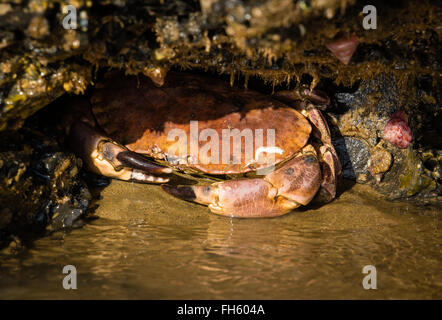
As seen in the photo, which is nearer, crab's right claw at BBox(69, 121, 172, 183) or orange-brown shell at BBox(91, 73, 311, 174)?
crab's right claw at BBox(69, 121, 172, 183)

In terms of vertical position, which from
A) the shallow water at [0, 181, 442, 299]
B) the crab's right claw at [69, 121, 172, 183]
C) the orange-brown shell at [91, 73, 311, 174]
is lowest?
the shallow water at [0, 181, 442, 299]

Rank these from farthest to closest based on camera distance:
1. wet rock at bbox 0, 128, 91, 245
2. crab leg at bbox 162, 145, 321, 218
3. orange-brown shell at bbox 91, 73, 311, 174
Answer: orange-brown shell at bbox 91, 73, 311, 174, crab leg at bbox 162, 145, 321, 218, wet rock at bbox 0, 128, 91, 245

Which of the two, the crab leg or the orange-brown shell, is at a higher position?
the orange-brown shell

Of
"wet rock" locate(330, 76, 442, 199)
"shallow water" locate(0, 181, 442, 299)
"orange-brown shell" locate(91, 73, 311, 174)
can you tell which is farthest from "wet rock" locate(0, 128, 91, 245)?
"wet rock" locate(330, 76, 442, 199)

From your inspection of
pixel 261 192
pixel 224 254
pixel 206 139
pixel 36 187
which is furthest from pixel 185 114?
pixel 224 254

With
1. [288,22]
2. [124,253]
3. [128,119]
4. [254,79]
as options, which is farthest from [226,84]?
[124,253]

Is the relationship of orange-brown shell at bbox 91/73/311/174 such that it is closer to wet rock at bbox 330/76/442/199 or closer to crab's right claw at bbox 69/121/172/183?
crab's right claw at bbox 69/121/172/183

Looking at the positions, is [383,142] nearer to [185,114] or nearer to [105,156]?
[185,114]
